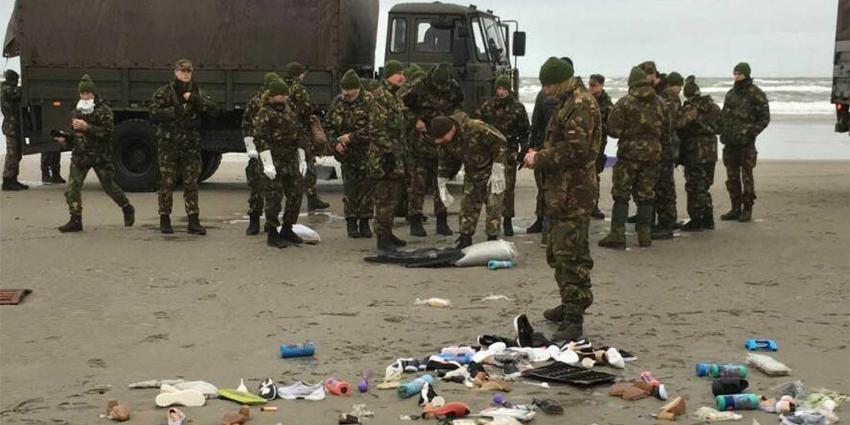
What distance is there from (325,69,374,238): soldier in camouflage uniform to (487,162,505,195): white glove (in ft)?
4.66

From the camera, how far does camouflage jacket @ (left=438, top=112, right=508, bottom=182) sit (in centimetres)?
958

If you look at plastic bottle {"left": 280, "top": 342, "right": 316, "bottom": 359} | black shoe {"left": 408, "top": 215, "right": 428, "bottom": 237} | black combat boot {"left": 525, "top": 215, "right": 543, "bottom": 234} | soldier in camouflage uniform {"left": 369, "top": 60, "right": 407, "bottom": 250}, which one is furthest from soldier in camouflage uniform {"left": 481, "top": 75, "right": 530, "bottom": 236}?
plastic bottle {"left": 280, "top": 342, "right": 316, "bottom": 359}

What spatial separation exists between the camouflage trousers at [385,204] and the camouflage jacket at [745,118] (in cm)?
405

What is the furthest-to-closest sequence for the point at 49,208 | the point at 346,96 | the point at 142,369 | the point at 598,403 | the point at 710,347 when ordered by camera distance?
1. the point at 49,208
2. the point at 346,96
3. the point at 710,347
4. the point at 142,369
5. the point at 598,403

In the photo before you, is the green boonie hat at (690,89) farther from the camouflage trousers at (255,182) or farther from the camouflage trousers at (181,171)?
the camouflage trousers at (181,171)

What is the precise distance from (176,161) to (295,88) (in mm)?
1417

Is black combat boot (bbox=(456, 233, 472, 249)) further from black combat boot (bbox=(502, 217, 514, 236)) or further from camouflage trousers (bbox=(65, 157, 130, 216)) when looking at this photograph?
camouflage trousers (bbox=(65, 157, 130, 216))

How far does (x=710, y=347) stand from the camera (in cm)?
675

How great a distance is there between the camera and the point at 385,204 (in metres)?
10.4

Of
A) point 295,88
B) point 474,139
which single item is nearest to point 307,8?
point 295,88

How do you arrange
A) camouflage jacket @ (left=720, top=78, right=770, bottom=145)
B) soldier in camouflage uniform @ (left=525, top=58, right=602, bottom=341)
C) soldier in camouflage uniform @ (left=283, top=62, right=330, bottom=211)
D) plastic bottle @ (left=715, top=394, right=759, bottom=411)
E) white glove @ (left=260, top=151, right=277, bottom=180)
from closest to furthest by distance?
plastic bottle @ (left=715, top=394, right=759, bottom=411), soldier in camouflage uniform @ (left=525, top=58, right=602, bottom=341), white glove @ (left=260, top=151, right=277, bottom=180), soldier in camouflage uniform @ (left=283, top=62, right=330, bottom=211), camouflage jacket @ (left=720, top=78, right=770, bottom=145)

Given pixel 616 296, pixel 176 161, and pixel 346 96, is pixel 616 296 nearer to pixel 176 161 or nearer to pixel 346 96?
pixel 346 96

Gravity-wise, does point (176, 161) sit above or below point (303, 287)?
above

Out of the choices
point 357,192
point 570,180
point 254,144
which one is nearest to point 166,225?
point 254,144
